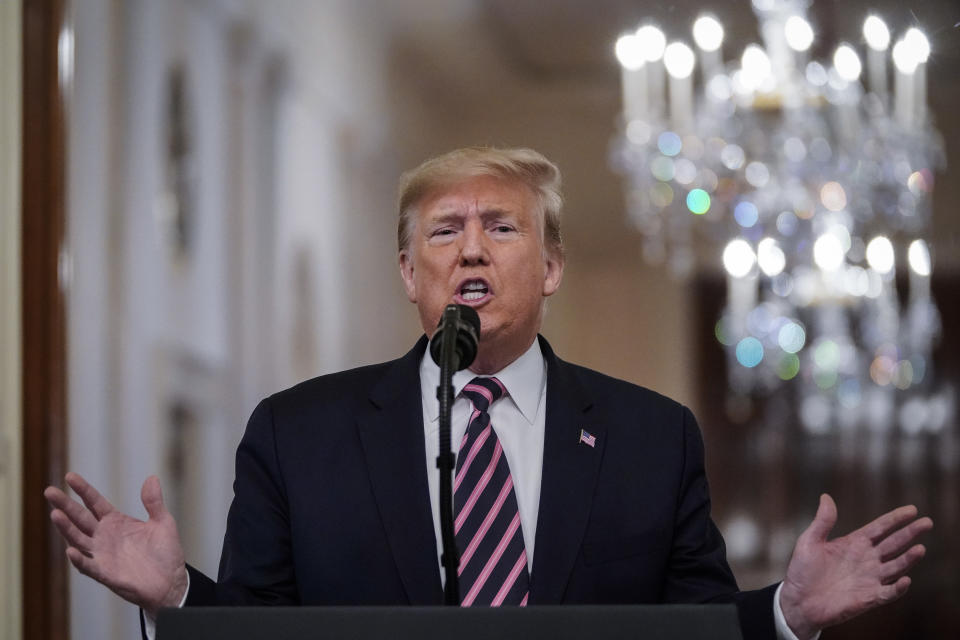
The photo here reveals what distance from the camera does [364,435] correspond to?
69.3 inches

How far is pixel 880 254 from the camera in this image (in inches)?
209

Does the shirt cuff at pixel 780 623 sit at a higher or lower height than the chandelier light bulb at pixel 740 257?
lower

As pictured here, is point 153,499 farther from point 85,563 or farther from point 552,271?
point 552,271

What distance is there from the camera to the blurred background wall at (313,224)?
3.85m

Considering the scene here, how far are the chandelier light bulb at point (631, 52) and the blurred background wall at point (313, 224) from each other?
33 cm

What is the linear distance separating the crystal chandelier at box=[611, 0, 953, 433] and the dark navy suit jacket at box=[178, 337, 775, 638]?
312 centimetres

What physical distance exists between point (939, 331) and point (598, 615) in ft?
17.1

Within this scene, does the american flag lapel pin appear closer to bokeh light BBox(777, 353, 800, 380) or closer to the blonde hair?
the blonde hair

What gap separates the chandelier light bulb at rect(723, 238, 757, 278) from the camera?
5.16 m

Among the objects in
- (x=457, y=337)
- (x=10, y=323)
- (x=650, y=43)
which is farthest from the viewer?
(x=650, y=43)

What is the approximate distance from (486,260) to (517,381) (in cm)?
19

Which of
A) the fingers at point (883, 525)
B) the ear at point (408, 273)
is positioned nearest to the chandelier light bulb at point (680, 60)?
the ear at point (408, 273)

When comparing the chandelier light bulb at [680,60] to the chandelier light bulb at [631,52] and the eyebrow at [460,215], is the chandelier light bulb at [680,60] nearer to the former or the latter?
the chandelier light bulb at [631,52]

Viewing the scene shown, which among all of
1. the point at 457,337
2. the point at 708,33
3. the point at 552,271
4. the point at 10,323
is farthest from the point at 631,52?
the point at 457,337
